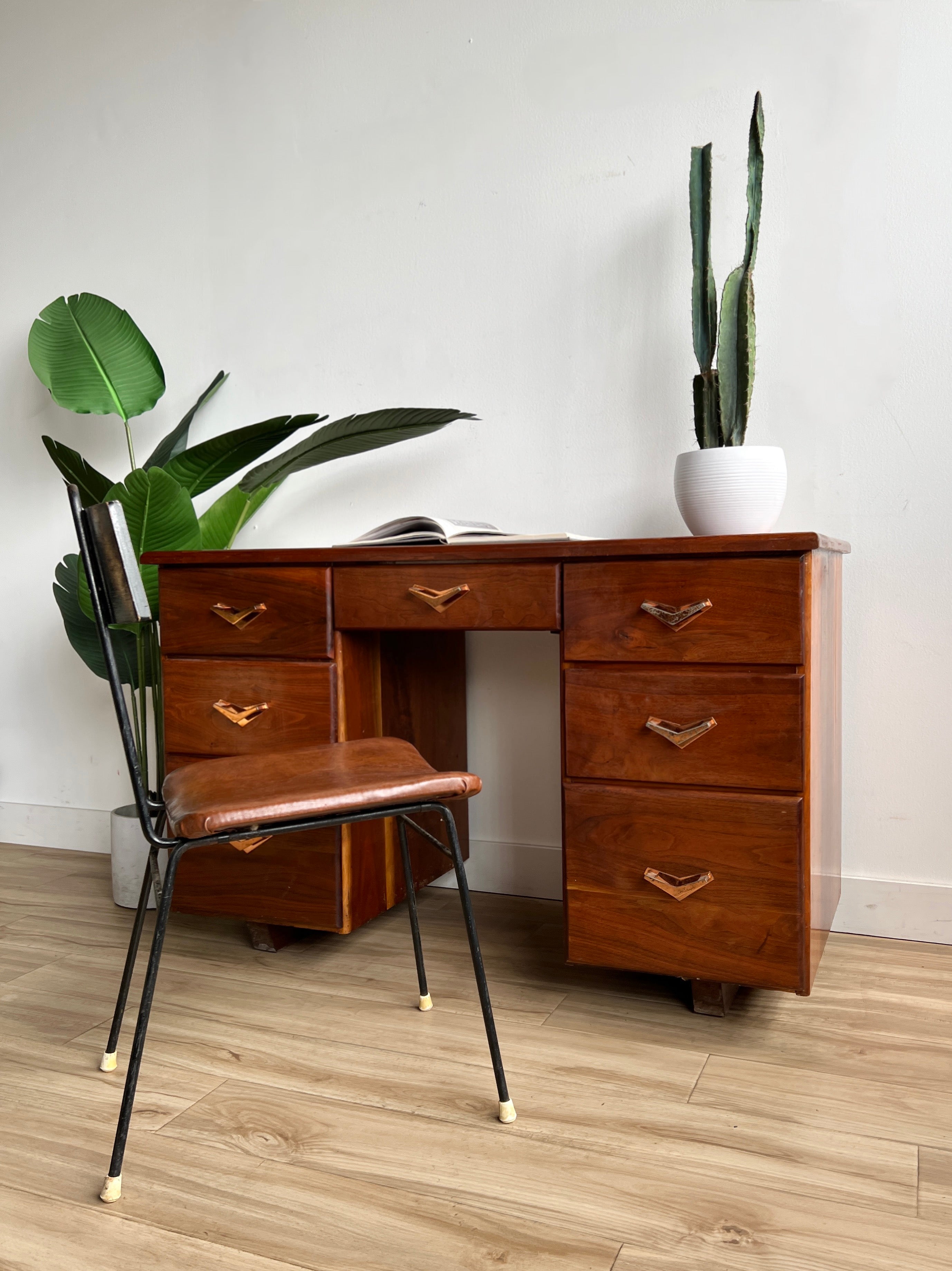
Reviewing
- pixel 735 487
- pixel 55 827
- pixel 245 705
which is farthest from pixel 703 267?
pixel 55 827

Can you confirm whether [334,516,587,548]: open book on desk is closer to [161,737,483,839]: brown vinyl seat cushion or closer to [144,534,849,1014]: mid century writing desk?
[144,534,849,1014]: mid century writing desk

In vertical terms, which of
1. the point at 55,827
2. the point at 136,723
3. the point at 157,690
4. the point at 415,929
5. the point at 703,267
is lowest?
the point at 55,827

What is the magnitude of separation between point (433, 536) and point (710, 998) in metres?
0.84

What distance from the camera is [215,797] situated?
1250mm

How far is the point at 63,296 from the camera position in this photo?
2.64 m

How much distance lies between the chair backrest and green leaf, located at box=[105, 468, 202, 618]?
2.48 ft

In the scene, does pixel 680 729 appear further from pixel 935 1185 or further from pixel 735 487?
pixel 935 1185

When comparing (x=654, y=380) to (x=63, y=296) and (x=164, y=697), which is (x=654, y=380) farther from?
(x=63, y=296)

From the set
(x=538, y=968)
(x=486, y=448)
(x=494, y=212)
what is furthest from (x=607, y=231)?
(x=538, y=968)

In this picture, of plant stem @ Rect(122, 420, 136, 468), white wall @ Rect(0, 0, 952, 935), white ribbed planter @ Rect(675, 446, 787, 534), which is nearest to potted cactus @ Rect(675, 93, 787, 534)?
white ribbed planter @ Rect(675, 446, 787, 534)

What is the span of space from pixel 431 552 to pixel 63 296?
1571 millimetres

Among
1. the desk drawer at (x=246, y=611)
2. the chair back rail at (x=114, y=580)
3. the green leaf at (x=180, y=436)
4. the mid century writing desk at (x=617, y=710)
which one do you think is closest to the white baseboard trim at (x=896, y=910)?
the mid century writing desk at (x=617, y=710)

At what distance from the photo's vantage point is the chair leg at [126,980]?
134cm

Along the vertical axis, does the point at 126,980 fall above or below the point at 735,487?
below
